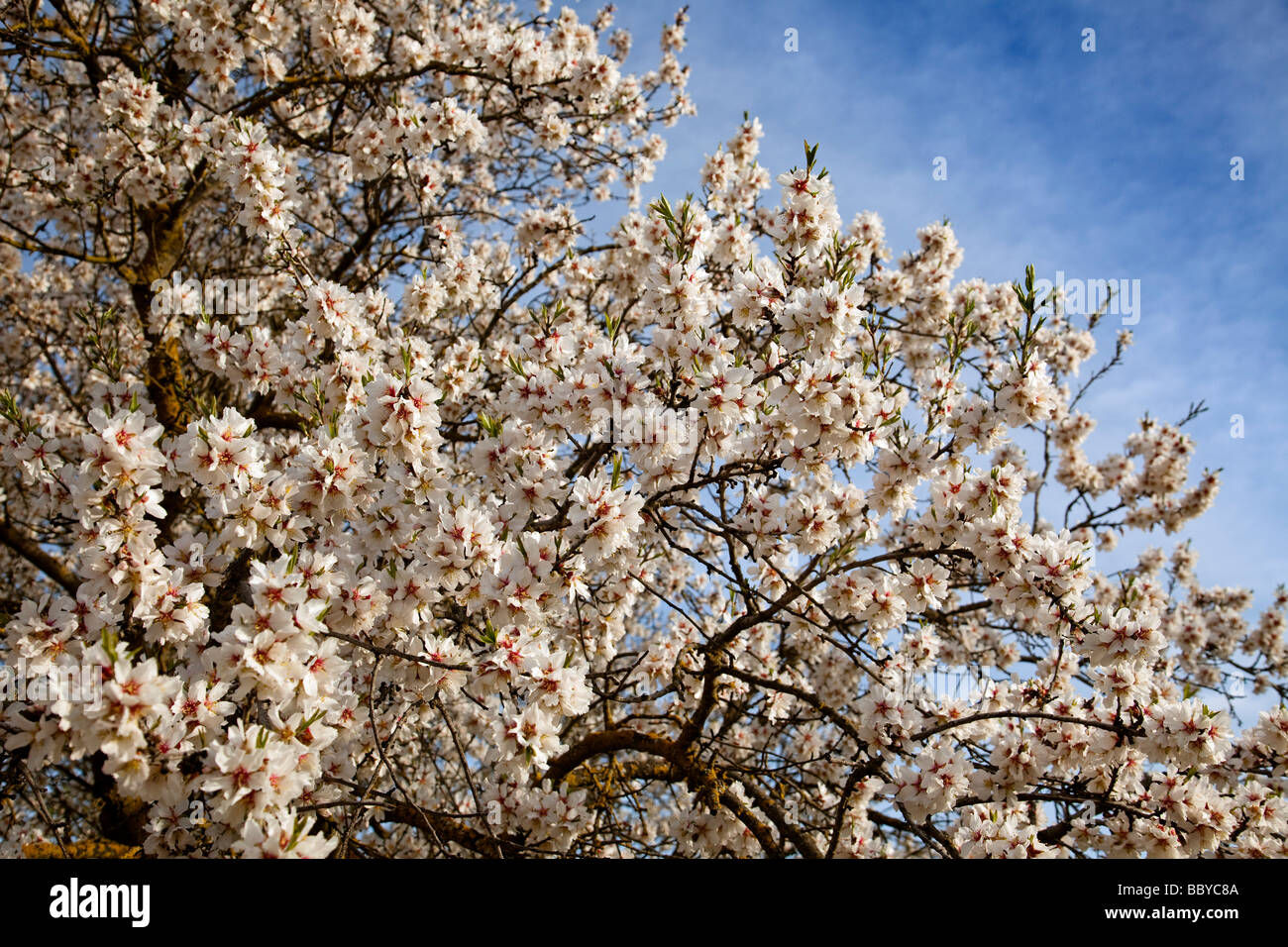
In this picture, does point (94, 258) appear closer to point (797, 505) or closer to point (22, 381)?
point (22, 381)

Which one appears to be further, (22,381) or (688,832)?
(22,381)

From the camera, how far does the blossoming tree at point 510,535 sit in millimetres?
2289

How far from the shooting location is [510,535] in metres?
2.83

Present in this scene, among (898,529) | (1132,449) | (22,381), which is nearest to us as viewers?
(898,529)

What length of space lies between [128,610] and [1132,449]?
30.3 feet

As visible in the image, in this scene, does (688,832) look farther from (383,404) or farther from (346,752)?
(383,404)

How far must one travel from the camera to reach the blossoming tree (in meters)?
2.29

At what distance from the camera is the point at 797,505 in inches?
129

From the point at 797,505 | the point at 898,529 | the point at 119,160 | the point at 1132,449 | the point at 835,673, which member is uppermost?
the point at 119,160

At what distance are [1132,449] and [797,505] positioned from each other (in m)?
6.66

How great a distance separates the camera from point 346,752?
3.31 metres

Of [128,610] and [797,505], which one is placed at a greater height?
[797,505]
